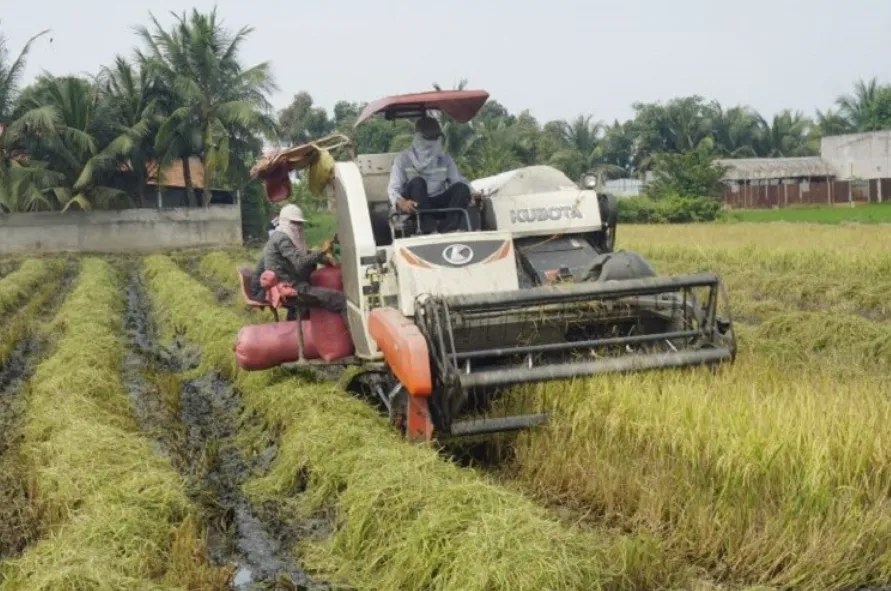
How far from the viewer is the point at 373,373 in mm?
7617

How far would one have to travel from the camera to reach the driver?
7.61 metres

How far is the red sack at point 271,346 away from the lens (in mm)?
7727

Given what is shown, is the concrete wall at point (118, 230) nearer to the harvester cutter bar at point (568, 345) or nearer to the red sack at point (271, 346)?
the red sack at point (271, 346)

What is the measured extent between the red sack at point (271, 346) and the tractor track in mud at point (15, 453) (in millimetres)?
1607

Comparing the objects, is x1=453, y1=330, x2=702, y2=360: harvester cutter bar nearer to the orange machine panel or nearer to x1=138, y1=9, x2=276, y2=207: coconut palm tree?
the orange machine panel

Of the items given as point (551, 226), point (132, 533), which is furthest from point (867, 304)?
point (132, 533)

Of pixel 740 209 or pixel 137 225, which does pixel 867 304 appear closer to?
pixel 137 225

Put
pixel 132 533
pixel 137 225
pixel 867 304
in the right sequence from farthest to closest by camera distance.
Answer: pixel 137 225 → pixel 867 304 → pixel 132 533

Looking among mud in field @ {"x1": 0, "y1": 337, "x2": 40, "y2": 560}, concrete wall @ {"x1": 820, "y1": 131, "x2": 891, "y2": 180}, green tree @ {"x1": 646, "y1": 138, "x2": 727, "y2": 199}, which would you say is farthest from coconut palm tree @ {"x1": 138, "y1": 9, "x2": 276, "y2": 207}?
concrete wall @ {"x1": 820, "y1": 131, "x2": 891, "y2": 180}

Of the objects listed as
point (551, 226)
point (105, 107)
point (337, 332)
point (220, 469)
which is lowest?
point (220, 469)

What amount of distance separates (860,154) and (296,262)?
4593cm

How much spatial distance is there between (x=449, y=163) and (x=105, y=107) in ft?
87.9

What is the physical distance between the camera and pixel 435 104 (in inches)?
295

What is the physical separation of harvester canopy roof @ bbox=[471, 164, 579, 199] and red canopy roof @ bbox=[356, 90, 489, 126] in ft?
1.72
